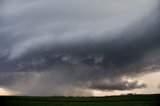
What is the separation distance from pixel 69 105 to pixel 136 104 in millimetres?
2460

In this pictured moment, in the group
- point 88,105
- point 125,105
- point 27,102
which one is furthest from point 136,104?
point 27,102

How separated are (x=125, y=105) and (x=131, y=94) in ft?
1.59

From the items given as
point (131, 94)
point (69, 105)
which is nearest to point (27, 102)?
point (69, 105)

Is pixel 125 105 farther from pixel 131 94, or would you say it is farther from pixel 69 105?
pixel 69 105

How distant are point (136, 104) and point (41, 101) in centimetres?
351

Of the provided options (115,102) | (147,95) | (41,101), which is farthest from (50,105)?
(147,95)

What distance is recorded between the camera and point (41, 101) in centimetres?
1508

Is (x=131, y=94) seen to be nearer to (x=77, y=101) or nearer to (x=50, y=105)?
(x=77, y=101)

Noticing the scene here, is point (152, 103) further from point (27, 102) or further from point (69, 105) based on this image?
point (27, 102)

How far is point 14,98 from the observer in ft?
49.4

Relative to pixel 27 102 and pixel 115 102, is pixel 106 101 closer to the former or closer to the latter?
pixel 115 102

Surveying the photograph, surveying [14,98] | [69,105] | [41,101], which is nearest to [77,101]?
[69,105]

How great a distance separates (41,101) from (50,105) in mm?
369

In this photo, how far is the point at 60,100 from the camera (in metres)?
15.1
